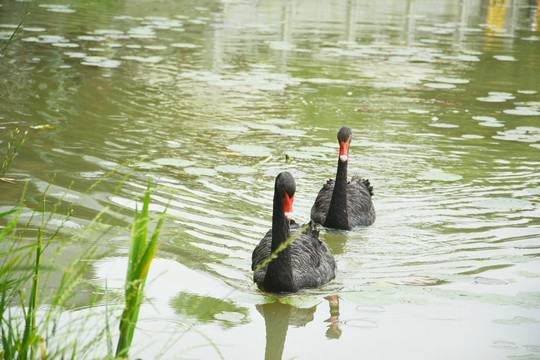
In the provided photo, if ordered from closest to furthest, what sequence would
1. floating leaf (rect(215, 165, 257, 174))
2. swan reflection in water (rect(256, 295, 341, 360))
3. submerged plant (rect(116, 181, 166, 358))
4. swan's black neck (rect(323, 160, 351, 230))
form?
submerged plant (rect(116, 181, 166, 358)) → swan reflection in water (rect(256, 295, 341, 360)) → swan's black neck (rect(323, 160, 351, 230)) → floating leaf (rect(215, 165, 257, 174))

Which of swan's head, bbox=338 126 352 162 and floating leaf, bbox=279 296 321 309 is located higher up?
swan's head, bbox=338 126 352 162

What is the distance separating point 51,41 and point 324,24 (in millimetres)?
5490

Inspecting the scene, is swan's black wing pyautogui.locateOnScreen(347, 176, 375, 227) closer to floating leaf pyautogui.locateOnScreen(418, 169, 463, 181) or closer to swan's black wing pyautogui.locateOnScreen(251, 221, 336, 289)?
floating leaf pyautogui.locateOnScreen(418, 169, 463, 181)

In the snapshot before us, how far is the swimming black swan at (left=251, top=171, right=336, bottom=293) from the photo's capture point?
3566 millimetres

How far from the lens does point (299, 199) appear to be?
529 cm

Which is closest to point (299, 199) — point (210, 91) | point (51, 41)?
point (210, 91)

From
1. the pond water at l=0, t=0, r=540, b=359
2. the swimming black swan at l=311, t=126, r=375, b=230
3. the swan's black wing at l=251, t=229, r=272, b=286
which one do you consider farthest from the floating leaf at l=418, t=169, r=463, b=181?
the swan's black wing at l=251, t=229, r=272, b=286

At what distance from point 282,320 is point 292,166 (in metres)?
2.44

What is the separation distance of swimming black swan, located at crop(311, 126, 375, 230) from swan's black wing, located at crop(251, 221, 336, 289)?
27.5 inches

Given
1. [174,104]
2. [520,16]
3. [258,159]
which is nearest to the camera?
[258,159]

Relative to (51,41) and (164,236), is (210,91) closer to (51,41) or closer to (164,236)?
(51,41)

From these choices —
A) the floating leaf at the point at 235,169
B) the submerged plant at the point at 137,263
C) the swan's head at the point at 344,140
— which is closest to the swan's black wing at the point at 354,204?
the swan's head at the point at 344,140

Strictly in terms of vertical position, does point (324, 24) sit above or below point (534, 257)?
above

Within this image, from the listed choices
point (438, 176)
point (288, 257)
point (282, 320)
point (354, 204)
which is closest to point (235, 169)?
point (354, 204)
